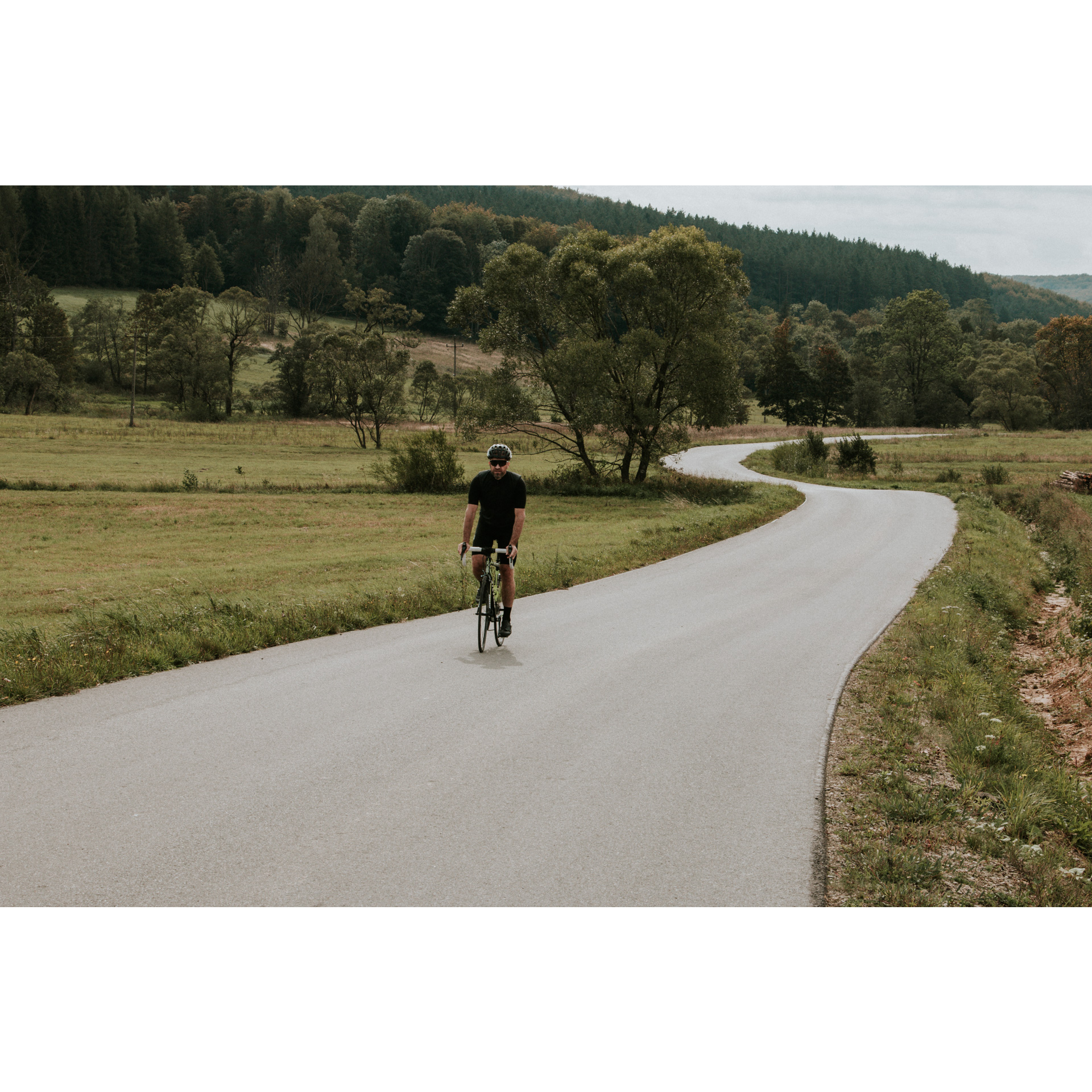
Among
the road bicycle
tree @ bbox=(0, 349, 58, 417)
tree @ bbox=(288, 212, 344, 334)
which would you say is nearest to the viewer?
the road bicycle

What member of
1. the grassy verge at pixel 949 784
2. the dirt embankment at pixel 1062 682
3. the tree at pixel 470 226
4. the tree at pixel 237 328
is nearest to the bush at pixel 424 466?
the dirt embankment at pixel 1062 682

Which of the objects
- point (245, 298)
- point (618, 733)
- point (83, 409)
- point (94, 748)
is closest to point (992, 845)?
point (618, 733)

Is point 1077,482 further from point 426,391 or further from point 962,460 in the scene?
point 426,391

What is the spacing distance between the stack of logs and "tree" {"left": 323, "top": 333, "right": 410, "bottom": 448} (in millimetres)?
42531

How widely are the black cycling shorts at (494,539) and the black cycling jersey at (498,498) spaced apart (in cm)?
3

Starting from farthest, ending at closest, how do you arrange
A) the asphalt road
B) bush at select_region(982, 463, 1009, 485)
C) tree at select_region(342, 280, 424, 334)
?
tree at select_region(342, 280, 424, 334) < bush at select_region(982, 463, 1009, 485) < the asphalt road

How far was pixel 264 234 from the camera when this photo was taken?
137 meters

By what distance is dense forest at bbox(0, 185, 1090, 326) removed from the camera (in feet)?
356

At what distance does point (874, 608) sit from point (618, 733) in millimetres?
8398

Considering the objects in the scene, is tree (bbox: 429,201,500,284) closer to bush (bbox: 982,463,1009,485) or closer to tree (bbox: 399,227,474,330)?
tree (bbox: 399,227,474,330)

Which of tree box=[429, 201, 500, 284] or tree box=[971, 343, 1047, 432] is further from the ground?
tree box=[429, 201, 500, 284]

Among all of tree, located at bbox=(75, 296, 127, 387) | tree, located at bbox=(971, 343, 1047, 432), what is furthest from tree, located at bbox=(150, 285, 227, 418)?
tree, located at bbox=(971, 343, 1047, 432)

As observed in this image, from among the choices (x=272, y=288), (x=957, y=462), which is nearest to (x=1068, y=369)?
(x=957, y=462)

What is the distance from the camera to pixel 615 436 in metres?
42.3
